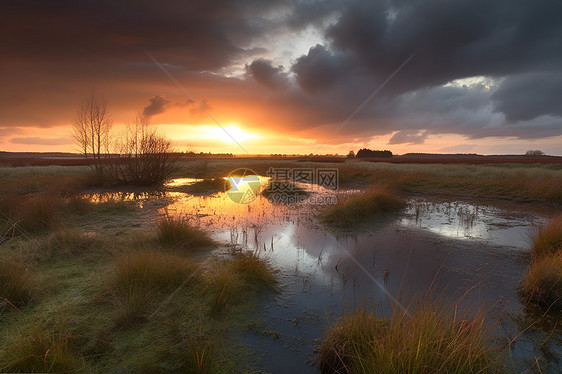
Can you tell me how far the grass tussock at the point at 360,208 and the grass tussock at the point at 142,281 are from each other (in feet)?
21.8

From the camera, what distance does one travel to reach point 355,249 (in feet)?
25.3

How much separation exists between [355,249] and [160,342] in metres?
5.66

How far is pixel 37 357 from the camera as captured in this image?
2.77m

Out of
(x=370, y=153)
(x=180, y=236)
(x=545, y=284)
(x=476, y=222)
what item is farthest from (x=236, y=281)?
(x=370, y=153)

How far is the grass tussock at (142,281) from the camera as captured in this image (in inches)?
160

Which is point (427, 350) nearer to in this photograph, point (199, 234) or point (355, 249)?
point (355, 249)

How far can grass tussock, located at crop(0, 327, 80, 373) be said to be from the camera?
108 inches

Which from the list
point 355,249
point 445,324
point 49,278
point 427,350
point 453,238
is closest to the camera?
point 427,350

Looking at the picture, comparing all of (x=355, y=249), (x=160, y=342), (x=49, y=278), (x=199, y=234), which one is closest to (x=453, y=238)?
(x=355, y=249)

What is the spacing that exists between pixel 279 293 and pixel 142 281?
2528 mm

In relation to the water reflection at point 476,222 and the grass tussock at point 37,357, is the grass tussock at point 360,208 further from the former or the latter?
the grass tussock at point 37,357

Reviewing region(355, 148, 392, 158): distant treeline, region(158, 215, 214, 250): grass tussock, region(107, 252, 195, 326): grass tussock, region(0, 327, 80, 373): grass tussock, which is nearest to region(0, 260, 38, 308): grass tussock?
region(107, 252, 195, 326): grass tussock

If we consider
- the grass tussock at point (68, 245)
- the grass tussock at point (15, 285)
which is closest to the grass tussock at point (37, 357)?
the grass tussock at point (15, 285)

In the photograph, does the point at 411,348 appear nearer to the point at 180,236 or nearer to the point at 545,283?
the point at 545,283
